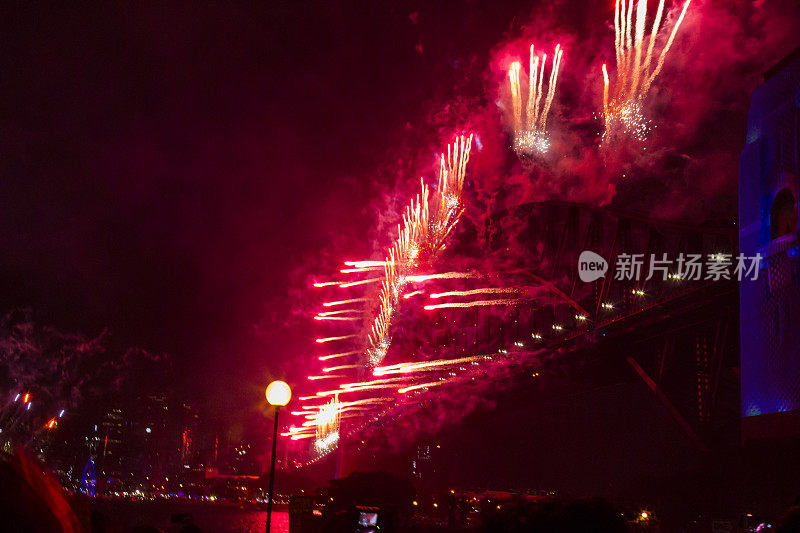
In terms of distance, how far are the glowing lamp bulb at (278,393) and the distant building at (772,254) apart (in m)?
16.0

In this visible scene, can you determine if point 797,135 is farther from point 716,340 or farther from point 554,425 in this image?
point 554,425

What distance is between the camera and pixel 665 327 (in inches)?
1506

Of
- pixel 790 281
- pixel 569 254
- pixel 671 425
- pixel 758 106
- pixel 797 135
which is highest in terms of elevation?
pixel 569 254

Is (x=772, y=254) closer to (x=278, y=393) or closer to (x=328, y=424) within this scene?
(x=278, y=393)

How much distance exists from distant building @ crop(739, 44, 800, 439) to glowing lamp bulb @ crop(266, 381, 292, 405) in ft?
52.4

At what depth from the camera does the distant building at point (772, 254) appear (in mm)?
22000

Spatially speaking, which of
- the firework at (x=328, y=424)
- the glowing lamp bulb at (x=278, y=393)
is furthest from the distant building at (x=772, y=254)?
the firework at (x=328, y=424)

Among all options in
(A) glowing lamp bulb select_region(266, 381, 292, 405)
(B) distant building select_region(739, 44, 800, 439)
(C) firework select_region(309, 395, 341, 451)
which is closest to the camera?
(A) glowing lamp bulb select_region(266, 381, 292, 405)

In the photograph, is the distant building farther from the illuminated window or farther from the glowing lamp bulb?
the glowing lamp bulb

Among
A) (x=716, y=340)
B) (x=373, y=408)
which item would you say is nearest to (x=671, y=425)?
(x=716, y=340)

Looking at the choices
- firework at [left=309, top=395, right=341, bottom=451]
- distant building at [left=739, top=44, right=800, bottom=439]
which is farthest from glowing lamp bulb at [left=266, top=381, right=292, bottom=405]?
firework at [left=309, top=395, right=341, bottom=451]

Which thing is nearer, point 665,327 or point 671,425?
point 665,327

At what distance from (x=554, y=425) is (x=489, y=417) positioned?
5.45 m

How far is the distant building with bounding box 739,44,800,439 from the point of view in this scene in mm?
22000
